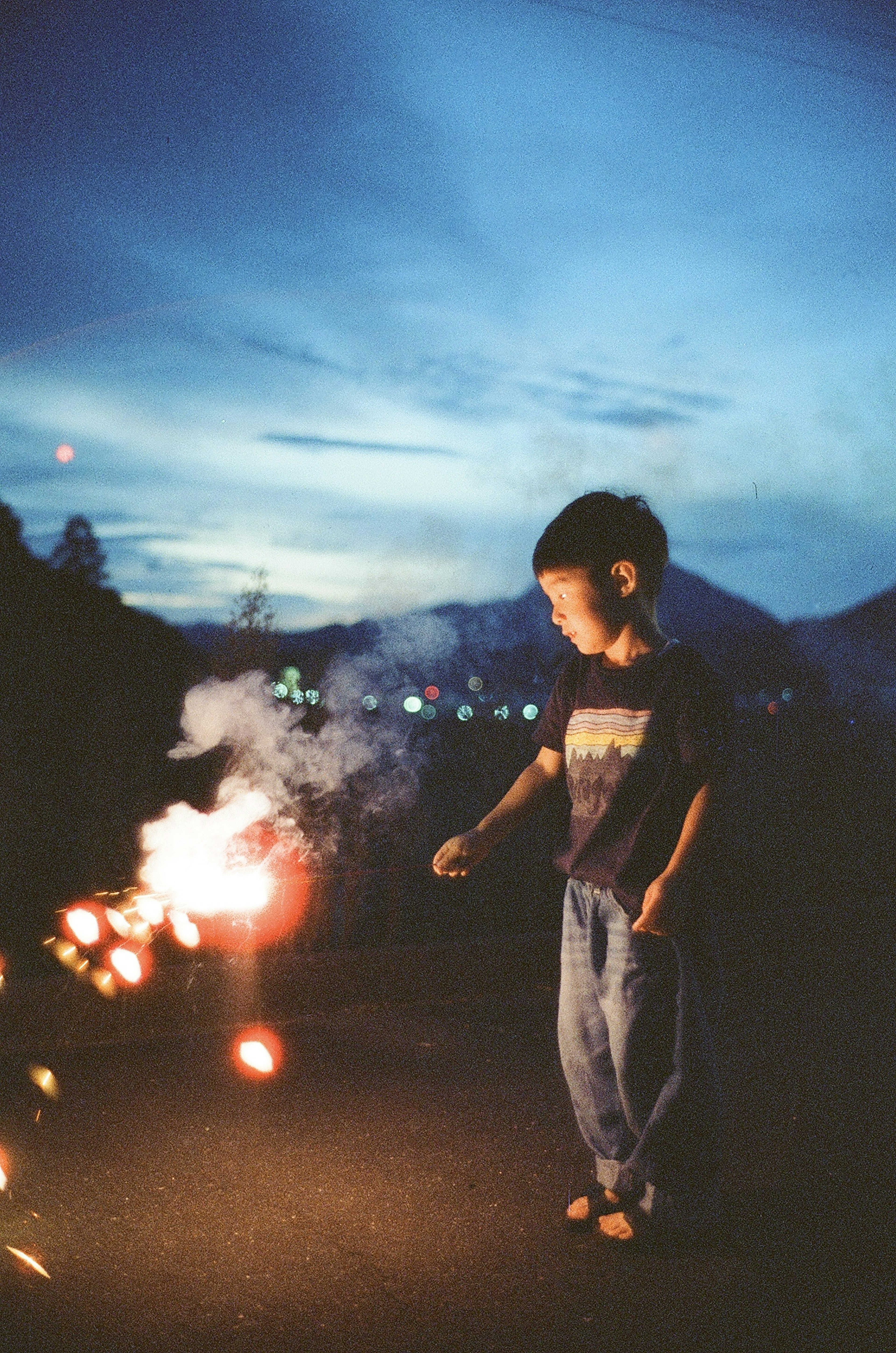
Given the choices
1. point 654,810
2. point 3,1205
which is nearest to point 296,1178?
point 3,1205

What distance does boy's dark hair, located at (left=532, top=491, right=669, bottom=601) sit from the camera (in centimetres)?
315

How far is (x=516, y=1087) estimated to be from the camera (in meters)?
4.55

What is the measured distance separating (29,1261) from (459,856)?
159 centimetres

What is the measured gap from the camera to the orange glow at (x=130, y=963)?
4.33m

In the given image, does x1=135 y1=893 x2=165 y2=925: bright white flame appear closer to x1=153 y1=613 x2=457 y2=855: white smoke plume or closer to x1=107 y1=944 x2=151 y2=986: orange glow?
x1=107 y1=944 x2=151 y2=986: orange glow

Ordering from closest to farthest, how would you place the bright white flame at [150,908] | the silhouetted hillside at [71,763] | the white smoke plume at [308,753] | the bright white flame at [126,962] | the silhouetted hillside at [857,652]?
the bright white flame at [126,962]
the bright white flame at [150,908]
the white smoke plume at [308,753]
the silhouetted hillside at [71,763]
the silhouetted hillside at [857,652]

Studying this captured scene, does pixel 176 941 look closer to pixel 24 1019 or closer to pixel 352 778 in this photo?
pixel 24 1019

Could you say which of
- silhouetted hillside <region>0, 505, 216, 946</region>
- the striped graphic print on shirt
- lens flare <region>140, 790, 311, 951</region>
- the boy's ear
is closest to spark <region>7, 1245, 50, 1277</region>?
the striped graphic print on shirt

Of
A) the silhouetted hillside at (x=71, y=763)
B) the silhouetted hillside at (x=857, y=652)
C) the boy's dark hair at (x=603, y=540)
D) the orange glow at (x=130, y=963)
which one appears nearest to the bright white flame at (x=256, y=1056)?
the orange glow at (x=130, y=963)

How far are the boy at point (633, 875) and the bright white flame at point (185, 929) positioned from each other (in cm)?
259

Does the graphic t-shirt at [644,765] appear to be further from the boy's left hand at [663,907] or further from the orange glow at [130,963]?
the orange glow at [130,963]

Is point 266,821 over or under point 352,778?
under

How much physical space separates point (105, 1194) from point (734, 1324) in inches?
74.9

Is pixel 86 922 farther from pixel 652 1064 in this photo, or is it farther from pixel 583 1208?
pixel 652 1064
